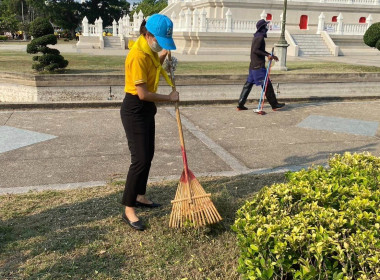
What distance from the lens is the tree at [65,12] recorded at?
196ft

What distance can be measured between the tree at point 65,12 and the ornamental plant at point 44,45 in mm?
53703

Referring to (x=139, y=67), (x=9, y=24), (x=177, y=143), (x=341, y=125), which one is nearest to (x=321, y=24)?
(x=341, y=125)

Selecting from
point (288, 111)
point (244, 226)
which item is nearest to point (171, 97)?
point (244, 226)

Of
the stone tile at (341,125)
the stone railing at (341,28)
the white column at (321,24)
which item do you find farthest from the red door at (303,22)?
the stone tile at (341,125)

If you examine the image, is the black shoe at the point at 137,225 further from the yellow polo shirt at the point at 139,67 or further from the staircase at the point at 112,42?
the staircase at the point at 112,42

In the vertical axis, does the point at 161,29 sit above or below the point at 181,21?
below

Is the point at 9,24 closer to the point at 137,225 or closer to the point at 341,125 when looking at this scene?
the point at 341,125

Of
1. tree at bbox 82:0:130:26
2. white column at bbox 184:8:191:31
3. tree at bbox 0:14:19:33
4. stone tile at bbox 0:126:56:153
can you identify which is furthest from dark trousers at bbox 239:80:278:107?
tree at bbox 0:14:19:33

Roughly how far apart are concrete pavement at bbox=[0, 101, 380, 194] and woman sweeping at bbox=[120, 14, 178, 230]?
4.43 feet

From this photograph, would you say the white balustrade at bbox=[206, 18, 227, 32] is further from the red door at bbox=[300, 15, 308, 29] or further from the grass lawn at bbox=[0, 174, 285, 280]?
the grass lawn at bbox=[0, 174, 285, 280]

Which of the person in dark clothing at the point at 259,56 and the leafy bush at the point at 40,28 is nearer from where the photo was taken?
the person in dark clothing at the point at 259,56

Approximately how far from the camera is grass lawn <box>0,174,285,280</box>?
3.01 meters

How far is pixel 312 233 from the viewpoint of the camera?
90.1 inches

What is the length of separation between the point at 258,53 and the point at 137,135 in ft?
19.4
